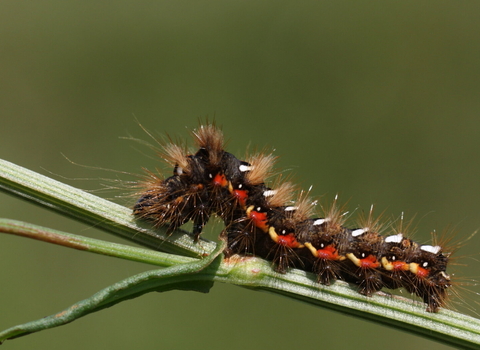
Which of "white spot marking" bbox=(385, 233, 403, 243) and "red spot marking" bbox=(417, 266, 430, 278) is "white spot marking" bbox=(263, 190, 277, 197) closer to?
"white spot marking" bbox=(385, 233, 403, 243)

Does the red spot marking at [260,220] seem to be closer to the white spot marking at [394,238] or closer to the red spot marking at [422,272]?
the white spot marking at [394,238]

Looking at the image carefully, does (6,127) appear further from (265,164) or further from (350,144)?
(265,164)

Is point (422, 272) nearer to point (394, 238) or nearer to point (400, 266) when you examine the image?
point (400, 266)

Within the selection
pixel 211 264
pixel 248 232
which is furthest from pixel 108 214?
pixel 248 232

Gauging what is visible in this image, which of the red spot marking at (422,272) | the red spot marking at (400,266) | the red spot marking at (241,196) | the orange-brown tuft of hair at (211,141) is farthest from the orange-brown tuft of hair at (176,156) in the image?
the red spot marking at (422,272)

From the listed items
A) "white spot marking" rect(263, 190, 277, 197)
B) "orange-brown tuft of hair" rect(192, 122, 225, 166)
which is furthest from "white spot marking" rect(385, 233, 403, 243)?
"orange-brown tuft of hair" rect(192, 122, 225, 166)

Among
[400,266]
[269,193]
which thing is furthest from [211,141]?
[400,266]
